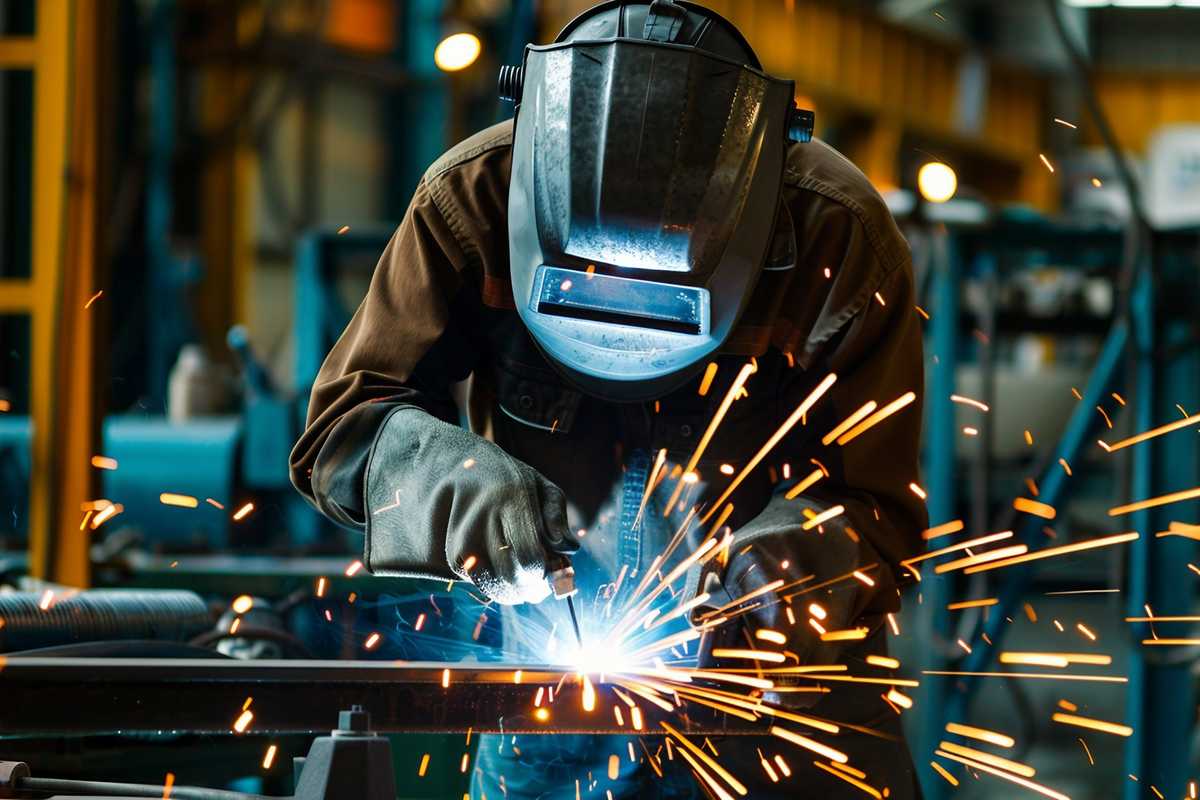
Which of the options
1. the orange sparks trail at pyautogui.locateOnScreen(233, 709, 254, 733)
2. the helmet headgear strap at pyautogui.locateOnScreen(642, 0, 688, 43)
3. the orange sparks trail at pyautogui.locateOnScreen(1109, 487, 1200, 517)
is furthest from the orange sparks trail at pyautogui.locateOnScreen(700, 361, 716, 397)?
the orange sparks trail at pyautogui.locateOnScreen(1109, 487, 1200, 517)

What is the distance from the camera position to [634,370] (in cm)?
163

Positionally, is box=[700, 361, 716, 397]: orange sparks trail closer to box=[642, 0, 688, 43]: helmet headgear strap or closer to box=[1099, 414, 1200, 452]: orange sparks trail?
box=[642, 0, 688, 43]: helmet headgear strap

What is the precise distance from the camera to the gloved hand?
149cm

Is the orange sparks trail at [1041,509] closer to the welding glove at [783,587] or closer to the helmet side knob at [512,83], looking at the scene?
the welding glove at [783,587]

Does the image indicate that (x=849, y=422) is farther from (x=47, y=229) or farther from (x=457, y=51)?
(x=47, y=229)

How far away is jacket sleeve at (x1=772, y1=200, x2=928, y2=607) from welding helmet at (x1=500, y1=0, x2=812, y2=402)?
19 centimetres

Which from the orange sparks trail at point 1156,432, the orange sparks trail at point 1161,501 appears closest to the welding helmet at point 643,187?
the orange sparks trail at point 1156,432

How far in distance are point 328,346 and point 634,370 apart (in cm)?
317

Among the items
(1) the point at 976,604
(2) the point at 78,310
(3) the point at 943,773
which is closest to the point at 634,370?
(1) the point at 976,604

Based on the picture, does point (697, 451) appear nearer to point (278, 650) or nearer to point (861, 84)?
point (278, 650)

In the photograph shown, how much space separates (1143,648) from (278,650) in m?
2.36

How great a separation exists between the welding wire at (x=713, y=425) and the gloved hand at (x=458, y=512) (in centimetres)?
42

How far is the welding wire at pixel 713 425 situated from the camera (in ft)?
6.14

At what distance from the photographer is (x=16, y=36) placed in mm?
3449
